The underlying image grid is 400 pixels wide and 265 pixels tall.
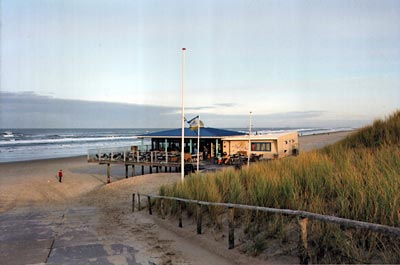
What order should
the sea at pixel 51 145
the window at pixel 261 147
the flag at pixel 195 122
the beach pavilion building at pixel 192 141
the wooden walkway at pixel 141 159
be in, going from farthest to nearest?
the sea at pixel 51 145, the window at pixel 261 147, the beach pavilion building at pixel 192 141, the wooden walkway at pixel 141 159, the flag at pixel 195 122

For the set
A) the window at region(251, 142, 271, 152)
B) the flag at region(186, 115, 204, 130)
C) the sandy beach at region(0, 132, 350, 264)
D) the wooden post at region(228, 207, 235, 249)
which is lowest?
the sandy beach at region(0, 132, 350, 264)

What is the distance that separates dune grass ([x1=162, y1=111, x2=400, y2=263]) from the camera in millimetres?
4941

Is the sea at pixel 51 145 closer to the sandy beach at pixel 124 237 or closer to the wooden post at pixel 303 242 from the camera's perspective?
the sandy beach at pixel 124 237

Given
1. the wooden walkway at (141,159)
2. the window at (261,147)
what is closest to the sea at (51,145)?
the wooden walkway at (141,159)

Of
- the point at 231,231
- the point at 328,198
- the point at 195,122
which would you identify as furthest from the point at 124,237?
the point at 195,122

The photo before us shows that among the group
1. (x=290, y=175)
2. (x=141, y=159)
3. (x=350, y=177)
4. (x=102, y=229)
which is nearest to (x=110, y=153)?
(x=141, y=159)

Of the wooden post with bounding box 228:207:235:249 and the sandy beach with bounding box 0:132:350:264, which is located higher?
the wooden post with bounding box 228:207:235:249

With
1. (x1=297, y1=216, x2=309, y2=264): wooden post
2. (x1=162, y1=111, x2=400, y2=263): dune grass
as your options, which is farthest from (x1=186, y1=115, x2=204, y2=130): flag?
(x1=297, y1=216, x2=309, y2=264): wooden post

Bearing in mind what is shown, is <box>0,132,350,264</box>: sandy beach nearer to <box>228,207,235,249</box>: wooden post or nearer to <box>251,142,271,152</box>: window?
<box>228,207,235,249</box>: wooden post

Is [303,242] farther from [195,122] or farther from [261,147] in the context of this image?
[261,147]

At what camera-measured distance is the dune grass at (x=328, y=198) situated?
195 inches

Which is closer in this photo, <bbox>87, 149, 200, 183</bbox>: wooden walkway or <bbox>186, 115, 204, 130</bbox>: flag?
<bbox>186, 115, 204, 130</bbox>: flag

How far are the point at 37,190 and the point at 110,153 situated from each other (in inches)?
214

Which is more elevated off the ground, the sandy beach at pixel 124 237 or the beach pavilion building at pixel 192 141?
the beach pavilion building at pixel 192 141
